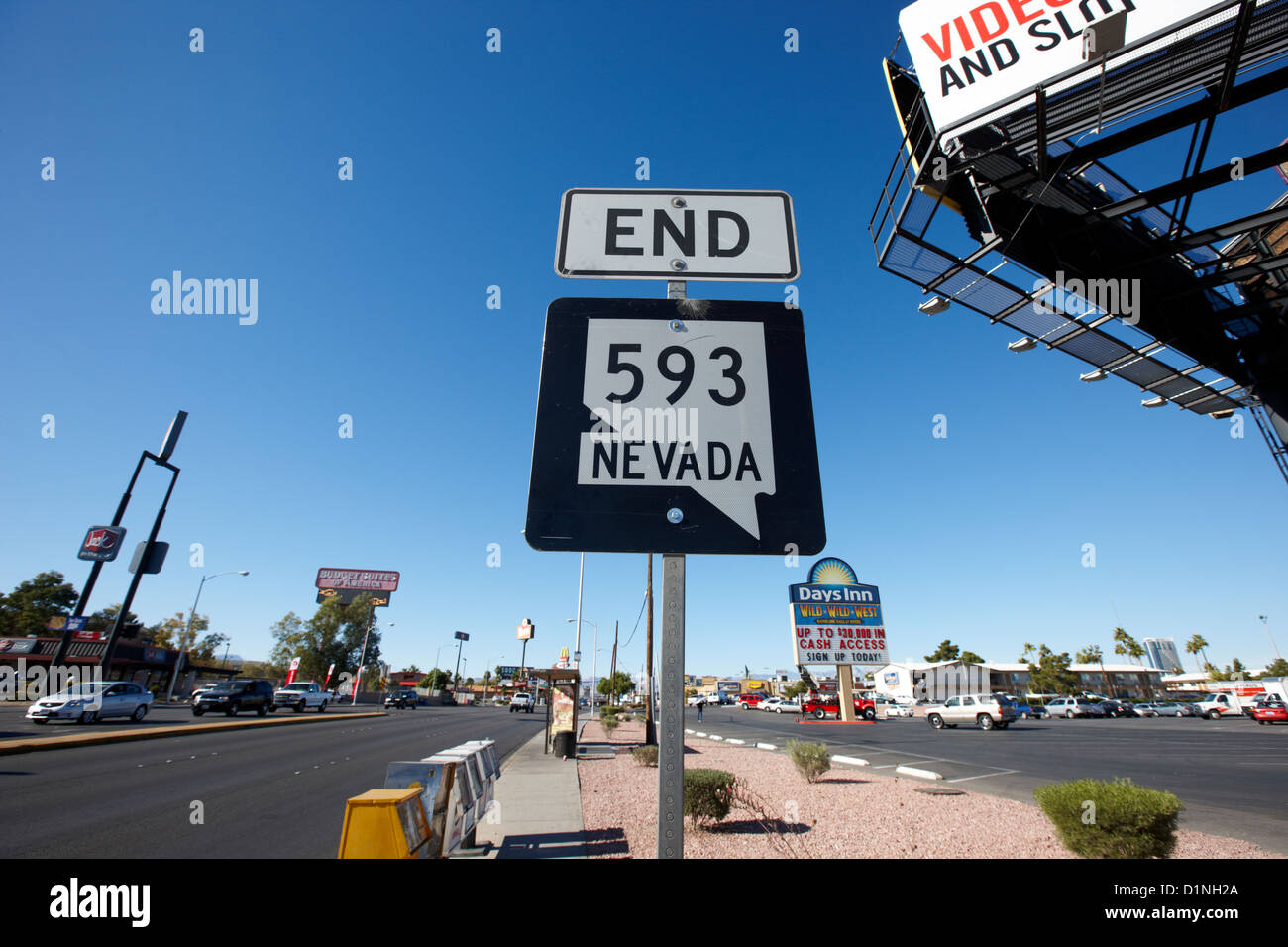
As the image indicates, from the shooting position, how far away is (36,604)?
59.6 m

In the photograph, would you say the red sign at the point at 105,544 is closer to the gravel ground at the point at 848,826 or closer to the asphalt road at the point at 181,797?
the asphalt road at the point at 181,797

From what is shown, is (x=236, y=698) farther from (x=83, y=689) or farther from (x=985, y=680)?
(x=985, y=680)

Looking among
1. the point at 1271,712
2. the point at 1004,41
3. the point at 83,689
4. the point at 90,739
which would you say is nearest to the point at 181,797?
the point at 90,739

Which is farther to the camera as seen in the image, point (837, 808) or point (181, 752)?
point (181, 752)

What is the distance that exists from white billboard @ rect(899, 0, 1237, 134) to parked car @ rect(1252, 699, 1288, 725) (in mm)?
44237

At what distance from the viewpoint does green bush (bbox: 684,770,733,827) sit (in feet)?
23.6

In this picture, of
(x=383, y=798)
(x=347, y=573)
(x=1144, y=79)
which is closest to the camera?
(x=383, y=798)

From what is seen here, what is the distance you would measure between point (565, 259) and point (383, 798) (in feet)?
9.81

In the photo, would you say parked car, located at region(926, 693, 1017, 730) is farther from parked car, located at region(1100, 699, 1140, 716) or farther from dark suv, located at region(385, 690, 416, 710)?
dark suv, located at region(385, 690, 416, 710)

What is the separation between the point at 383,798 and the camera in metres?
3.00

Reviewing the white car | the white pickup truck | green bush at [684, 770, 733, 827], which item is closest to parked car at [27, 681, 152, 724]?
the white pickup truck

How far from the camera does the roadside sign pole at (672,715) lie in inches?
50.6

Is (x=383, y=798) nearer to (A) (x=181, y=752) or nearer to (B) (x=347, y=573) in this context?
(A) (x=181, y=752)
